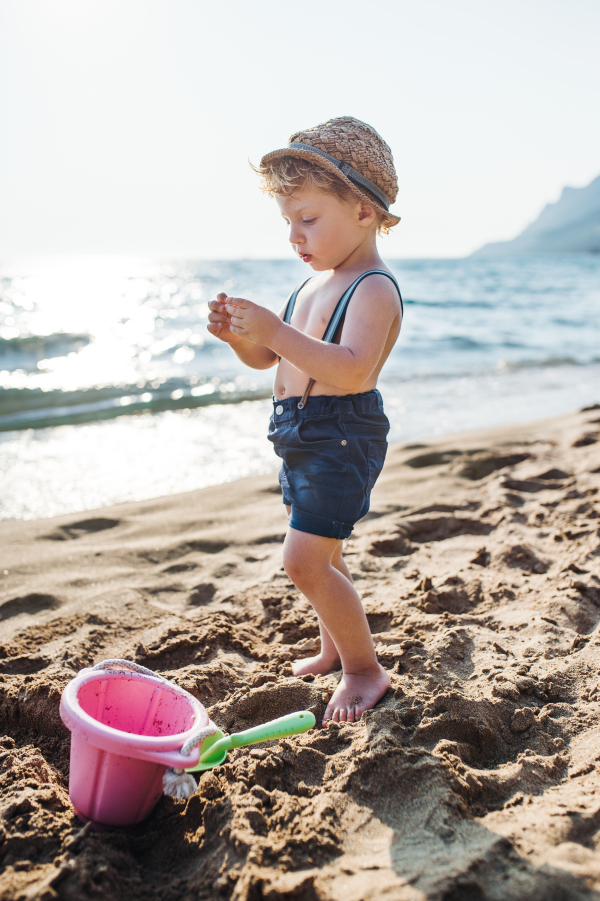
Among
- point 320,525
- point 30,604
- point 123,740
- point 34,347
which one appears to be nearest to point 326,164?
point 320,525

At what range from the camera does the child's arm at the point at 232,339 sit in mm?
1977

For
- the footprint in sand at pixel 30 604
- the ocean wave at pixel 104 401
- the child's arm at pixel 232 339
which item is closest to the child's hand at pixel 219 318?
the child's arm at pixel 232 339

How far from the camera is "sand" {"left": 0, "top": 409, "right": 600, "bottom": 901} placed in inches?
50.4

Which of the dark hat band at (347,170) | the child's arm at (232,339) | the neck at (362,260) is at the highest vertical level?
the dark hat band at (347,170)

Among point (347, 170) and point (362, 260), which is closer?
point (347, 170)

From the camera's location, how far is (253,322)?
1.82 m

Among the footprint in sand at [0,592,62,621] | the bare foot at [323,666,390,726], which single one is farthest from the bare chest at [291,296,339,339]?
the footprint in sand at [0,592,62,621]

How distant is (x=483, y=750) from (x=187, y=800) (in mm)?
744

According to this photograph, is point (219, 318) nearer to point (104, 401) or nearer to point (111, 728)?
point (111, 728)

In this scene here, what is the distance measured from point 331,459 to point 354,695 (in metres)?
0.69

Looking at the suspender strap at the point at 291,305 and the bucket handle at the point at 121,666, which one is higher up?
the suspender strap at the point at 291,305

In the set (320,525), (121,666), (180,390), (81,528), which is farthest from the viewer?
(180,390)

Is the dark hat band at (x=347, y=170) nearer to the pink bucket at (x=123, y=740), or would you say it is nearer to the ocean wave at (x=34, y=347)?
the pink bucket at (x=123, y=740)

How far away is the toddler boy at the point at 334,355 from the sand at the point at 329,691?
28 cm
